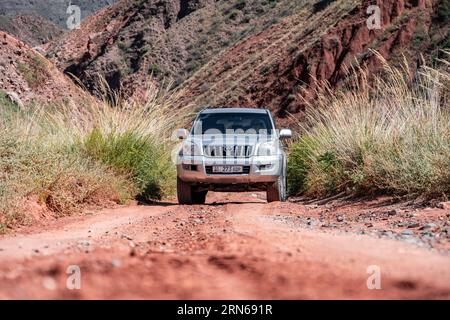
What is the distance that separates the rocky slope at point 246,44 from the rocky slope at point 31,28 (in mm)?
9420

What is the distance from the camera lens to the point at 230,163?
1234 centimetres

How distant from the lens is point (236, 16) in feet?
239

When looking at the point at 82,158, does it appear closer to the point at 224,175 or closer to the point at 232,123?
the point at 224,175

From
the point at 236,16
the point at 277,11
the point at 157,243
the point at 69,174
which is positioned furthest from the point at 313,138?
the point at 236,16

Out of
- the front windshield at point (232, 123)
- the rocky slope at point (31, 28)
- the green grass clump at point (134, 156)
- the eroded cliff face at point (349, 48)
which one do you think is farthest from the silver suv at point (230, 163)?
the rocky slope at point (31, 28)

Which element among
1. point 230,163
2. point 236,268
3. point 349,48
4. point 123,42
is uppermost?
point 123,42

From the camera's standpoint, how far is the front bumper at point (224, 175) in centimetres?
1232

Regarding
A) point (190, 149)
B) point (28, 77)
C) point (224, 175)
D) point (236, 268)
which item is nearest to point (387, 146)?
point (224, 175)

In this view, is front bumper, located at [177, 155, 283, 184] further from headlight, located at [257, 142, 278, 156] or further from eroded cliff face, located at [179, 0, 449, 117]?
eroded cliff face, located at [179, 0, 449, 117]

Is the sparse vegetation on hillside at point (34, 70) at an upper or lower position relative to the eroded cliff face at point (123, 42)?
lower

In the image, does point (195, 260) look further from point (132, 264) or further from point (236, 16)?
point (236, 16)

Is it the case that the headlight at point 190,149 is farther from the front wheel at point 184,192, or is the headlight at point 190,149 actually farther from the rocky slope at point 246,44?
the rocky slope at point 246,44

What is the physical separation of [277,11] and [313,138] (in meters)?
53.7

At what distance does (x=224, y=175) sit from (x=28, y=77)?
515 inches
